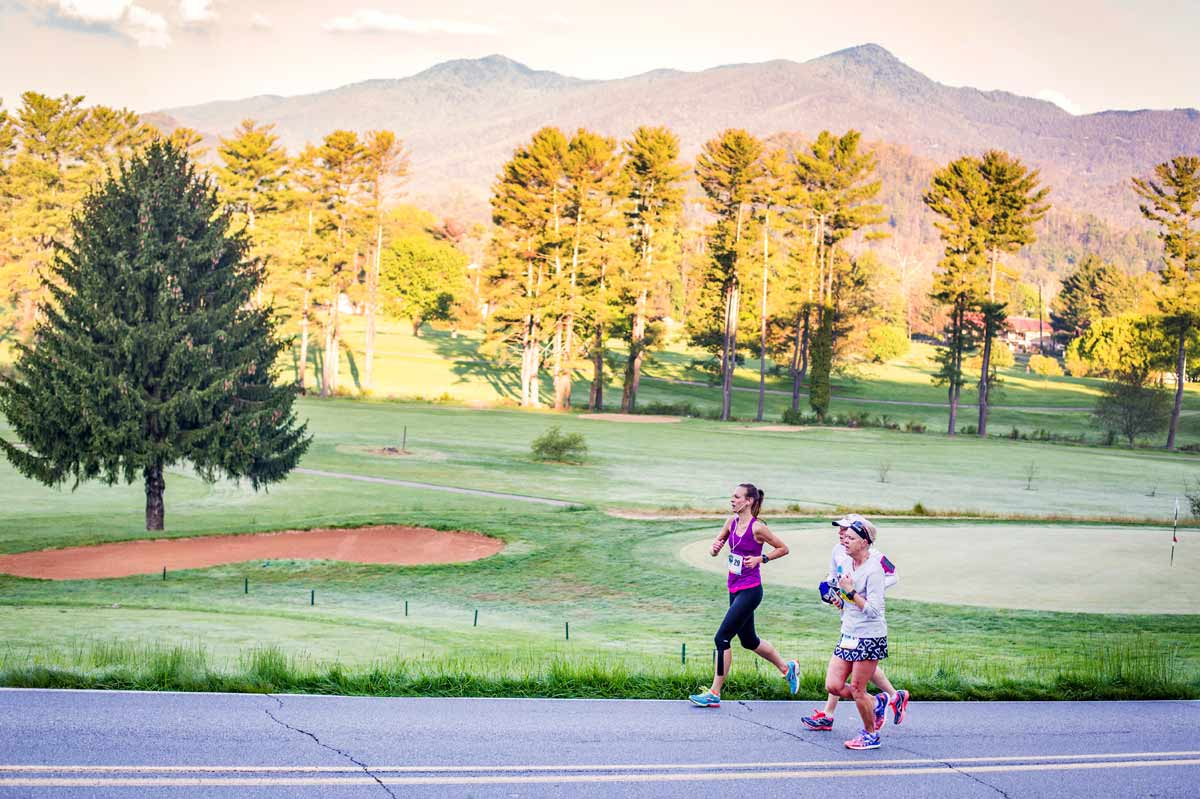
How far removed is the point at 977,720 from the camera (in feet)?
35.2

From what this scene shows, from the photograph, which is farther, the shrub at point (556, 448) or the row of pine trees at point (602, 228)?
the row of pine trees at point (602, 228)

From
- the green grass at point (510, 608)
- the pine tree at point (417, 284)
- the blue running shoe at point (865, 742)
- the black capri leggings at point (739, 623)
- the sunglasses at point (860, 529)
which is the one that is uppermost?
the pine tree at point (417, 284)

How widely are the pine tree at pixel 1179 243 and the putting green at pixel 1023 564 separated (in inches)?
2083

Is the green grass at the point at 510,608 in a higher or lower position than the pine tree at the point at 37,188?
lower

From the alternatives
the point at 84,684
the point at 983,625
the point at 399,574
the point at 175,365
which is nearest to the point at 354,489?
the point at 175,365

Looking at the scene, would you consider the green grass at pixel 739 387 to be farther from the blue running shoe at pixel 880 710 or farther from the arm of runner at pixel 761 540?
the blue running shoe at pixel 880 710

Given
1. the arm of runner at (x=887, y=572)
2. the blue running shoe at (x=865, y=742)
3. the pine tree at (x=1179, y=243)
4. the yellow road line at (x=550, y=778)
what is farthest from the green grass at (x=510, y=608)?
the pine tree at (x=1179, y=243)

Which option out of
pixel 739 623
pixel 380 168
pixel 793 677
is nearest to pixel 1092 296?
pixel 380 168

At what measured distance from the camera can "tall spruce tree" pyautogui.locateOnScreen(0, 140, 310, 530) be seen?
2792cm

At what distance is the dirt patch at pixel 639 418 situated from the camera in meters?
79.2

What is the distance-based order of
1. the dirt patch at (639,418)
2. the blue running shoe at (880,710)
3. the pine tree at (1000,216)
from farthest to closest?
the pine tree at (1000,216), the dirt patch at (639,418), the blue running shoe at (880,710)

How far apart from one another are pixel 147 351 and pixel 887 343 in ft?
405

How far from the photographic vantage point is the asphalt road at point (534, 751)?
7.71 m

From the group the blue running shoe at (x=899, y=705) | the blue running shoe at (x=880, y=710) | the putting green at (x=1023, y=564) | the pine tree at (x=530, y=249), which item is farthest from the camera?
the pine tree at (x=530, y=249)
